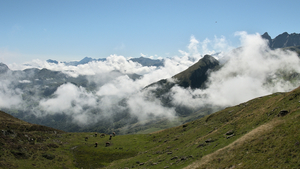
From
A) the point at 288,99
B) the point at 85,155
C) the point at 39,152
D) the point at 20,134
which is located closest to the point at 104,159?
the point at 85,155

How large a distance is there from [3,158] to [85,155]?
139ft

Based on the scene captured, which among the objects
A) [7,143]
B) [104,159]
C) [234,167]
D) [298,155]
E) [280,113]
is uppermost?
[7,143]

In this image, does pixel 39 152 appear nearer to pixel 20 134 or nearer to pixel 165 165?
pixel 20 134

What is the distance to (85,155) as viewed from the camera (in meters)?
100

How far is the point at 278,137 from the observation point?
29.1 meters

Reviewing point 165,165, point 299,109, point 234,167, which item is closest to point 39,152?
point 165,165

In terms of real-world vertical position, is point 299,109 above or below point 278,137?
above

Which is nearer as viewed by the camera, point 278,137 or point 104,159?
point 278,137

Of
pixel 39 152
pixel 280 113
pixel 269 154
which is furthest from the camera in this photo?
pixel 39 152

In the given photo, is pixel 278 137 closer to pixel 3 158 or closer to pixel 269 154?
pixel 269 154

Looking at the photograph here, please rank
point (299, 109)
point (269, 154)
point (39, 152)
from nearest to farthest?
point (269, 154)
point (299, 109)
point (39, 152)

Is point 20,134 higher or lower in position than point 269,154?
higher

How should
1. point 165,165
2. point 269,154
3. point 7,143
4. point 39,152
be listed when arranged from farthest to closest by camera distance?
1. point 39,152
2. point 7,143
3. point 165,165
4. point 269,154

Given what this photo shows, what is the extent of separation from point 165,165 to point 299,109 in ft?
117
